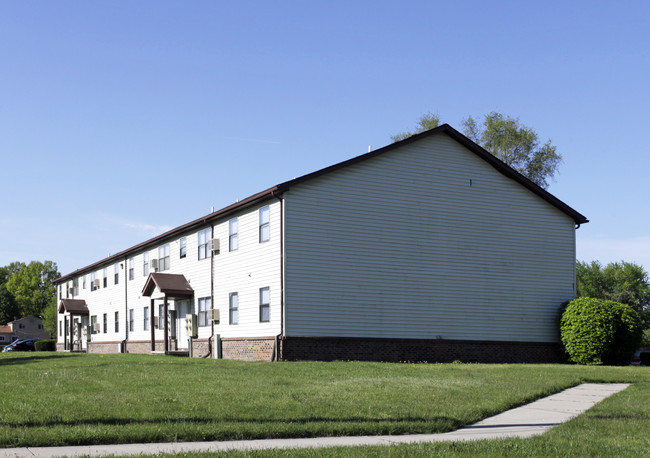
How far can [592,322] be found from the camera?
2959cm

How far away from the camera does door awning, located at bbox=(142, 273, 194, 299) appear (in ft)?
111

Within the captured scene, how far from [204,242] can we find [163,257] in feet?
19.0

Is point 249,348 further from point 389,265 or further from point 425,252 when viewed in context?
point 425,252

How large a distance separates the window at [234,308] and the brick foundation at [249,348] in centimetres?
79

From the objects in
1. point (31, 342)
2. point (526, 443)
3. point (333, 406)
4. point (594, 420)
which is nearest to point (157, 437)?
point (333, 406)

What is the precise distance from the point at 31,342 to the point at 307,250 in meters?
45.7

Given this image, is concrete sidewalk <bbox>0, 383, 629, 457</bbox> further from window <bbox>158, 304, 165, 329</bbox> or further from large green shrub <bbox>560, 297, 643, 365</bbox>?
window <bbox>158, 304, 165, 329</bbox>

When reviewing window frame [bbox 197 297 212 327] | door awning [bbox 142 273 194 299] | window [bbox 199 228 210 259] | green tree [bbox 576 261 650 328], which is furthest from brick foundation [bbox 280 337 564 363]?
green tree [bbox 576 261 650 328]

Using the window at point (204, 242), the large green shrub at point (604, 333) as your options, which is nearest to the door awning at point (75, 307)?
the window at point (204, 242)

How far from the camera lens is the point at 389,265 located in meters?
28.6

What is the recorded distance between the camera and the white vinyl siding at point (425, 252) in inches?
1074

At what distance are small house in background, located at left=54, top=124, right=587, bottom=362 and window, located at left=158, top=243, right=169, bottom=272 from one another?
2.88 metres

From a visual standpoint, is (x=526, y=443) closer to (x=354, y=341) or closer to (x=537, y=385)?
(x=537, y=385)

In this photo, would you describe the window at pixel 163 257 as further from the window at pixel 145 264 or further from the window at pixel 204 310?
the window at pixel 204 310
